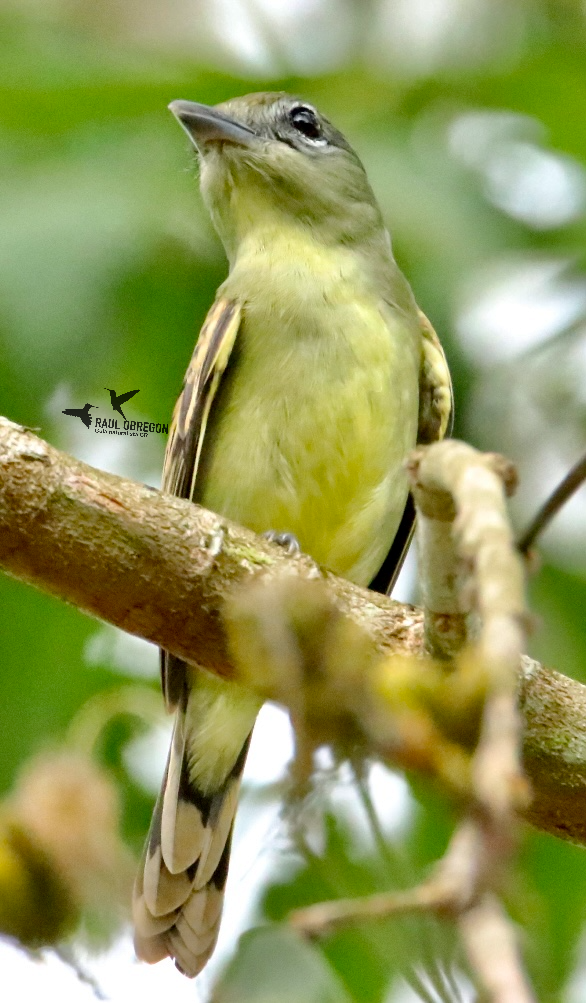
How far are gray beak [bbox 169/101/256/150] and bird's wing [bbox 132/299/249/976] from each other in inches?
26.2

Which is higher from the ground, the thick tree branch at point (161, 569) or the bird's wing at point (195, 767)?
the thick tree branch at point (161, 569)

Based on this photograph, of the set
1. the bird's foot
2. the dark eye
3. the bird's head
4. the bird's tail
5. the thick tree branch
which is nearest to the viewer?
the thick tree branch

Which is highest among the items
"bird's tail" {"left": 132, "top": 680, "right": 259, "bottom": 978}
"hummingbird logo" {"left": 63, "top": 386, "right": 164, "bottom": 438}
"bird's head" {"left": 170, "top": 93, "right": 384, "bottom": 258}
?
"bird's head" {"left": 170, "top": 93, "right": 384, "bottom": 258}

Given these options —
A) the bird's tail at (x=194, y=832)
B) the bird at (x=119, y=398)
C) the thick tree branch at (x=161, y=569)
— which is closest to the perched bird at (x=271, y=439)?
the bird's tail at (x=194, y=832)

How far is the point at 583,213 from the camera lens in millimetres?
4469

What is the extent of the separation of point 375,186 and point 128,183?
87 cm

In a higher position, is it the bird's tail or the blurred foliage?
the blurred foliage

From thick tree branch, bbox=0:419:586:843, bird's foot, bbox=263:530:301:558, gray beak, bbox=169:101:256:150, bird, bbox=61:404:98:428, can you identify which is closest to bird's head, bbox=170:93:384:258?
gray beak, bbox=169:101:256:150

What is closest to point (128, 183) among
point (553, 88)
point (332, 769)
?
point (553, 88)

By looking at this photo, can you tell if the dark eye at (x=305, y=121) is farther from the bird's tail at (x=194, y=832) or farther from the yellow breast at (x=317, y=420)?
the bird's tail at (x=194, y=832)

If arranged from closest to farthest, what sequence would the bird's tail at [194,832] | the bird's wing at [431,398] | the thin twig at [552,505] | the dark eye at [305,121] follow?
the thin twig at [552,505] < the bird's tail at [194,832] < the bird's wing at [431,398] < the dark eye at [305,121]

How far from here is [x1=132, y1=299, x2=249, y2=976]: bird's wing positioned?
13.6ft

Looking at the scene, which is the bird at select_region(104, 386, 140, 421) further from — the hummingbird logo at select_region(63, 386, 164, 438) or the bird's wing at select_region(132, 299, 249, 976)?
the bird's wing at select_region(132, 299, 249, 976)

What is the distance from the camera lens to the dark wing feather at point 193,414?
4238mm
